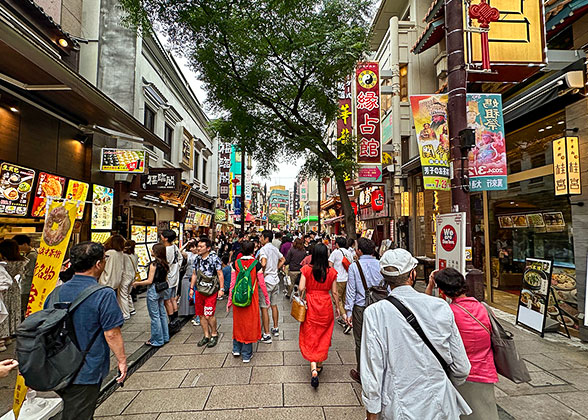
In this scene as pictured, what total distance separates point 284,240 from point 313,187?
4002cm

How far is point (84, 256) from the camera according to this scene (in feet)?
9.14

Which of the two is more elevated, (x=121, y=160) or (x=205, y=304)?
(x=121, y=160)

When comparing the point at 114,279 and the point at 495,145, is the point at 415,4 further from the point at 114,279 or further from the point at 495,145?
the point at 114,279

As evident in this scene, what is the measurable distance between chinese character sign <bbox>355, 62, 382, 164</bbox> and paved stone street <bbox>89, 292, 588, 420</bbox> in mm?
8079

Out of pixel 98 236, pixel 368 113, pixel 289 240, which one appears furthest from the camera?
pixel 368 113

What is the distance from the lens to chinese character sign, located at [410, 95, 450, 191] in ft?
15.5

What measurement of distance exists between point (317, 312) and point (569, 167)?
230 inches

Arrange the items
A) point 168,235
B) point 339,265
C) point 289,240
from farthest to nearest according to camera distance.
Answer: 1. point 289,240
2. point 339,265
3. point 168,235

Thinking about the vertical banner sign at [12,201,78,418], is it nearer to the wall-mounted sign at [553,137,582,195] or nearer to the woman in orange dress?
the woman in orange dress

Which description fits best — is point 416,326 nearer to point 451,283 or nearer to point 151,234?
point 451,283

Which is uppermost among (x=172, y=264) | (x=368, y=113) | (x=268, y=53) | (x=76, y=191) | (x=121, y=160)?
(x=268, y=53)

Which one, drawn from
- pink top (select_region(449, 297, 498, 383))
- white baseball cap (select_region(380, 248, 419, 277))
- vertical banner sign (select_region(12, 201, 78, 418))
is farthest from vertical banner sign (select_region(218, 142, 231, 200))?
pink top (select_region(449, 297, 498, 383))

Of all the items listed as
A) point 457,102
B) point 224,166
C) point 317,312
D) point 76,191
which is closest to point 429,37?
point 457,102

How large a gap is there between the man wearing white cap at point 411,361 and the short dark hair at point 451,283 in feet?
1.55
